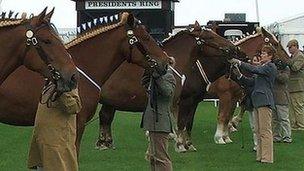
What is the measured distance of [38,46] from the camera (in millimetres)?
5188

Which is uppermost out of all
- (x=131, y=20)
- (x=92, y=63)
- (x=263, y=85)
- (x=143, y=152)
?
(x=131, y=20)

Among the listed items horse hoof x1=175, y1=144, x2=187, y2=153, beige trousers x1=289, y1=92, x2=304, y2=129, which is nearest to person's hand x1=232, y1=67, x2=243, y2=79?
horse hoof x1=175, y1=144, x2=187, y2=153

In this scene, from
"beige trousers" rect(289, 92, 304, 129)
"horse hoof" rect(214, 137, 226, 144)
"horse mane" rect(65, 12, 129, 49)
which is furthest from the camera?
"beige trousers" rect(289, 92, 304, 129)

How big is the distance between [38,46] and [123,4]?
28.6 feet

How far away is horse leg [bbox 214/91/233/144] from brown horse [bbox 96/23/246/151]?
0.89 metres

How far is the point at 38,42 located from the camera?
5191mm

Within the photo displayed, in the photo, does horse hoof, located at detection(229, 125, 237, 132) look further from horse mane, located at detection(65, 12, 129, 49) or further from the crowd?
horse mane, located at detection(65, 12, 129, 49)

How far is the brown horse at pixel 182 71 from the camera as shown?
33.2ft

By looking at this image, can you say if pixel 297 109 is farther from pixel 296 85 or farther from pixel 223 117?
pixel 223 117

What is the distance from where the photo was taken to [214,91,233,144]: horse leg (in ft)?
39.8

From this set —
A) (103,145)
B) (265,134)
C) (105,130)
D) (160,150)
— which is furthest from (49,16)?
(105,130)

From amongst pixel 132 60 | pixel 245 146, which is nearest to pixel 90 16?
pixel 245 146

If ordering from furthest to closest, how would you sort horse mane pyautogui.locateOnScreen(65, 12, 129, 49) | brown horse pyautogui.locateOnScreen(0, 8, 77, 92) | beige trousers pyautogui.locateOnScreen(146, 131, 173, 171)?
beige trousers pyautogui.locateOnScreen(146, 131, 173, 171)
horse mane pyautogui.locateOnScreen(65, 12, 129, 49)
brown horse pyautogui.locateOnScreen(0, 8, 77, 92)

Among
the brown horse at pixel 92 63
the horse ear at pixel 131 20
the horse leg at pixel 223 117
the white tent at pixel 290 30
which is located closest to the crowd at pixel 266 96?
the horse leg at pixel 223 117
